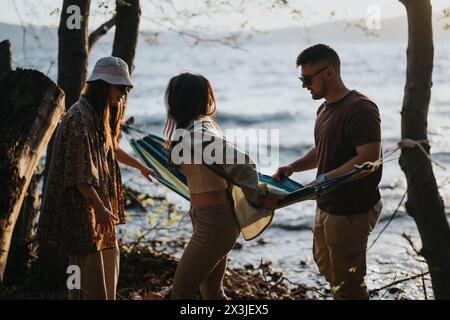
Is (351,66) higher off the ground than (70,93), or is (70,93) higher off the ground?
(351,66)

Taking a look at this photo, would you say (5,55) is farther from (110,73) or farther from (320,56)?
(320,56)

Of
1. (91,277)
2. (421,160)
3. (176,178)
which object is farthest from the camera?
(176,178)

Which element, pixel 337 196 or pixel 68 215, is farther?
pixel 337 196

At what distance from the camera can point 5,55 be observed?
16.2 ft

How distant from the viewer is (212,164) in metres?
2.88

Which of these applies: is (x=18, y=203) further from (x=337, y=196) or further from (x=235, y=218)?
(x=337, y=196)

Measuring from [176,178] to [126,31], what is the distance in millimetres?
1428

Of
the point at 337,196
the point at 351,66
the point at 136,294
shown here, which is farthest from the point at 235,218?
the point at 351,66

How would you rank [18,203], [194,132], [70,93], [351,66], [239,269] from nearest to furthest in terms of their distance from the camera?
[194,132] < [18,203] < [70,93] < [239,269] < [351,66]

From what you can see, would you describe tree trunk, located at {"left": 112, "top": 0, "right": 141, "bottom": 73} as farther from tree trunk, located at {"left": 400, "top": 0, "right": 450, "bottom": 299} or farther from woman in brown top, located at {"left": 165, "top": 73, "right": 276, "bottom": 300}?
tree trunk, located at {"left": 400, "top": 0, "right": 450, "bottom": 299}

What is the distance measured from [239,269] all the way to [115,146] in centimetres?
317

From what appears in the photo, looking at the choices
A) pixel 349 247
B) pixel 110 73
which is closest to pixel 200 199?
pixel 110 73

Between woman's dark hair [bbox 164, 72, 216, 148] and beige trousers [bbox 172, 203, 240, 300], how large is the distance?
438mm

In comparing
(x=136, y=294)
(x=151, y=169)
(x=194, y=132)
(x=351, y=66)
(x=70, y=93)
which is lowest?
(x=136, y=294)
